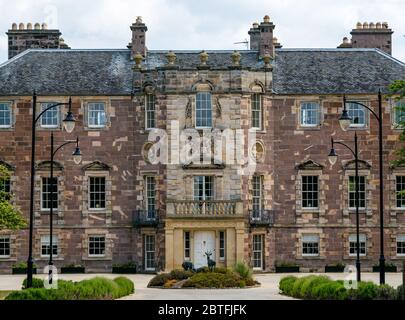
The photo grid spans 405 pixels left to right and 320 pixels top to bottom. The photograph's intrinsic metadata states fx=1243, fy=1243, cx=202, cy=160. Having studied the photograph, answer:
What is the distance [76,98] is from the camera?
73438 mm

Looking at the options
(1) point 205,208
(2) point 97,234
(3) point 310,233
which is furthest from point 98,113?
(3) point 310,233

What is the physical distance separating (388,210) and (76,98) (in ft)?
64.2

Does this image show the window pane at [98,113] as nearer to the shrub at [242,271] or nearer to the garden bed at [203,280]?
the shrub at [242,271]

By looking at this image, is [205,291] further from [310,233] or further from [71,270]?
[310,233]

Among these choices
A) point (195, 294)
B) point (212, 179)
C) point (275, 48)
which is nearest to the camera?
point (195, 294)

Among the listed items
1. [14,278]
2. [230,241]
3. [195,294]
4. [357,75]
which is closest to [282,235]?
[230,241]

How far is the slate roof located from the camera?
73812 millimetres

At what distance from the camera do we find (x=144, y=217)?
72438 millimetres

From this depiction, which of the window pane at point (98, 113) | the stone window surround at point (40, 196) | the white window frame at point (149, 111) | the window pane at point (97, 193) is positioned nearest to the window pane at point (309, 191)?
the white window frame at point (149, 111)

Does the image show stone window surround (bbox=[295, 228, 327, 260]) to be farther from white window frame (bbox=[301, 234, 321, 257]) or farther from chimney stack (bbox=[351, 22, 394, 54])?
chimney stack (bbox=[351, 22, 394, 54])

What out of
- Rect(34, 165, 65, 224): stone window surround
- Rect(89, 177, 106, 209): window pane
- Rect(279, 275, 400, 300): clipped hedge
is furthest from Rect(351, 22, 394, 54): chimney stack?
Rect(279, 275, 400, 300): clipped hedge

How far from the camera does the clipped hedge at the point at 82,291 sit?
1660 inches

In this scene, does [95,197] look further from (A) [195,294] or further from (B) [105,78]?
(A) [195,294]

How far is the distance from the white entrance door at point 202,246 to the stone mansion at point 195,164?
2287 mm
